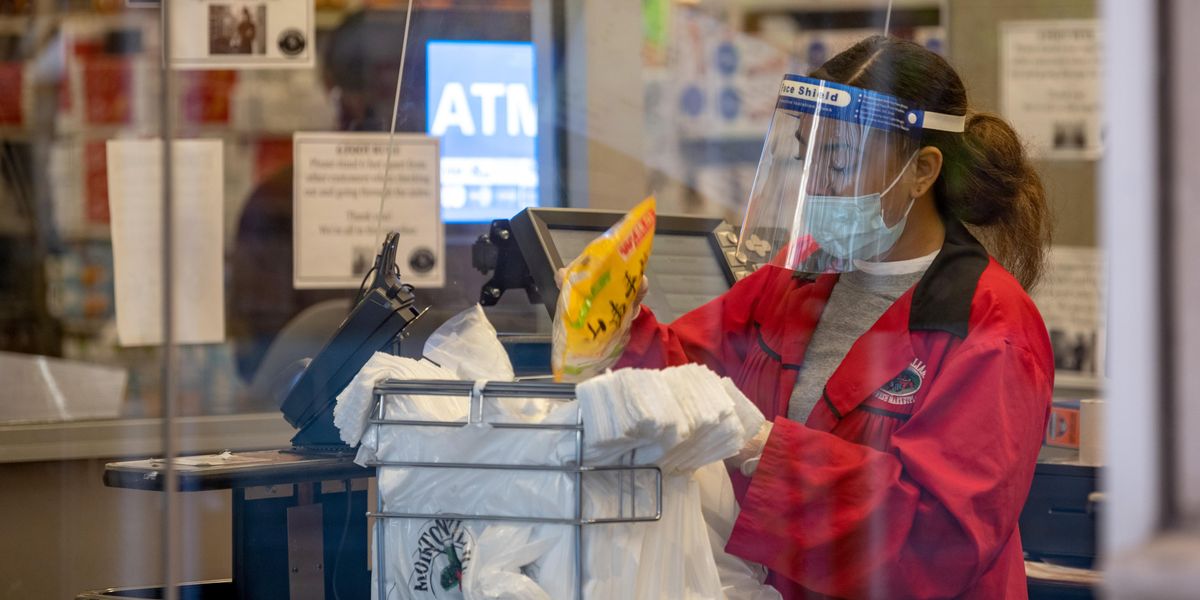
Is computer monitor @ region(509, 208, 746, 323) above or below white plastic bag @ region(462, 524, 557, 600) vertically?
above

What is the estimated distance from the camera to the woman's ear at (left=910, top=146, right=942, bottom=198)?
1.42m

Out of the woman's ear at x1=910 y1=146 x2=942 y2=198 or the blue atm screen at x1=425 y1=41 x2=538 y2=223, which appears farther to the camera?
the blue atm screen at x1=425 y1=41 x2=538 y2=223

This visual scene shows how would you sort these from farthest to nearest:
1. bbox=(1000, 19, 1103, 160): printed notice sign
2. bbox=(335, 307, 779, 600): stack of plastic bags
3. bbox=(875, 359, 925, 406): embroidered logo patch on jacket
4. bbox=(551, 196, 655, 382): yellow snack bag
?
bbox=(1000, 19, 1103, 160): printed notice sign
bbox=(875, 359, 925, 406): embroidered logo patch on jacket
bbox=(551, 196, 655, 382): yellow snack bag
bbox=(335, 307, 779, 600): stack of plastic bags

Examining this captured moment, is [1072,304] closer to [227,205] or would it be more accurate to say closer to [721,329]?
[721,329]

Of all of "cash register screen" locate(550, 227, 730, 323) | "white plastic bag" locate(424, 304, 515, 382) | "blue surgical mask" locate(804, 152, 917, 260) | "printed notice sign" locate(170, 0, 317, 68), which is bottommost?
"white plastic bag" locate(424, 304, 515, 382)

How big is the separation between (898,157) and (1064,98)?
4.66 ft

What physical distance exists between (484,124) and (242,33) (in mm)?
431

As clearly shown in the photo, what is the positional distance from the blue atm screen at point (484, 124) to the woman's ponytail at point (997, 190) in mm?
863

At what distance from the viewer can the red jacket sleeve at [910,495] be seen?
117 cm

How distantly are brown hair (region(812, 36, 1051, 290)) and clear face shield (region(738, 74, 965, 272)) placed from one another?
0.07 feet

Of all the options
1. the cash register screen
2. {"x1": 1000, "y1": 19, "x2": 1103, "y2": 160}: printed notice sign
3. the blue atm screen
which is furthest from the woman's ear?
{"x1": 1000, "y1": 19, "x2": 1103, "y2": 160}: printed notice sign

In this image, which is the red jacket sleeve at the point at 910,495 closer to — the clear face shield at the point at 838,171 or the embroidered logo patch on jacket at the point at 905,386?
the embroidered logo patch on jacket at the point at 905,386

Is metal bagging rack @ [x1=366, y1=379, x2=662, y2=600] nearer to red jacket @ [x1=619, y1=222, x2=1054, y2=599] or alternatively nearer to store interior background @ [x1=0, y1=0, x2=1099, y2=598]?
red jacket @ [x1=619, y1=222, x2=1054, y2=599]

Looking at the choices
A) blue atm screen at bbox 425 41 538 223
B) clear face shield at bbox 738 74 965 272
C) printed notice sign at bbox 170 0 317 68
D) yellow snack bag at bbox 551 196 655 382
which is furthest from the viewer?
blue atm screen at bbox 425 41 538 223
